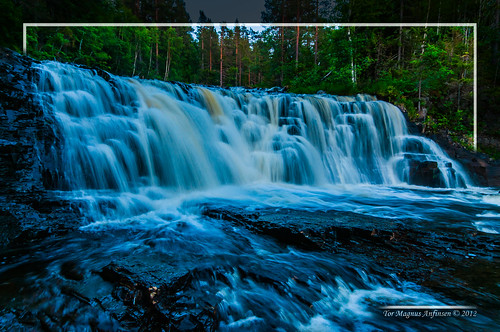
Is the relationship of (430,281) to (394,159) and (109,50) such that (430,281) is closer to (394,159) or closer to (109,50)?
(394,159)

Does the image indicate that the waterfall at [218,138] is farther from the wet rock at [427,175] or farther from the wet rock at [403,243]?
the wet rock at [403,243]

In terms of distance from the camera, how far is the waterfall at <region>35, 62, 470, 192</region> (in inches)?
215

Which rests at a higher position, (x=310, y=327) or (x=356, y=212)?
(x=356, y=212)

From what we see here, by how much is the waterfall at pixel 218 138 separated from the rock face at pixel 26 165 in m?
0.34

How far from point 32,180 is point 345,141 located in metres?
8.60

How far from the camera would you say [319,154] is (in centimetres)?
842

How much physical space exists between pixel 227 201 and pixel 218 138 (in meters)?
3.09

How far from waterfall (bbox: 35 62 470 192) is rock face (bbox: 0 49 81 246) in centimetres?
34

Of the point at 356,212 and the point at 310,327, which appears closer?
the point at 310,327

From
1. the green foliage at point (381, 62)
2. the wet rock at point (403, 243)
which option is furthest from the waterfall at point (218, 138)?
the green foliage at point (381, 62)

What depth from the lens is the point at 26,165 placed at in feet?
13.2

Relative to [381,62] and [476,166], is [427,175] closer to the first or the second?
[476,166]

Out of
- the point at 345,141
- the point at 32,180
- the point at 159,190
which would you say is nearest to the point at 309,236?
the point at 159,190

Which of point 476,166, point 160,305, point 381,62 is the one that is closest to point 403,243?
point 160,305
